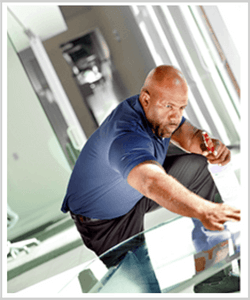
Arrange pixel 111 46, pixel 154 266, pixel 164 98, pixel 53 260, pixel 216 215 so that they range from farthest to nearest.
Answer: pixel 111 46 → pixel 53 260 → pixel 164 98 → pixel 154 266 → pixel 216 215

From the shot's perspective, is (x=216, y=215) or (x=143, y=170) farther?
(x=143, y=170)

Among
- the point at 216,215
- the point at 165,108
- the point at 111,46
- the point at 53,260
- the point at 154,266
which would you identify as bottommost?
the point at 53,260

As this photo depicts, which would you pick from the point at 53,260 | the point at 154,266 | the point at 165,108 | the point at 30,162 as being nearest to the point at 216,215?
the point at 154,266

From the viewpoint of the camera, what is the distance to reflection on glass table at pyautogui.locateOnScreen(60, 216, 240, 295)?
0.77 meters

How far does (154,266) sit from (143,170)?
0.33 m

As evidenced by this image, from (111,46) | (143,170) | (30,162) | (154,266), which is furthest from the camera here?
(111,46)

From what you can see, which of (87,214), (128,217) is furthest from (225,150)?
(87,214)

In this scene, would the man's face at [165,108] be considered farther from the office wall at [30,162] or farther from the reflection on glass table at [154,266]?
the office wall at [30,162]

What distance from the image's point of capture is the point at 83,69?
428cm

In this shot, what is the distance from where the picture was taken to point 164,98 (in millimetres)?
1021

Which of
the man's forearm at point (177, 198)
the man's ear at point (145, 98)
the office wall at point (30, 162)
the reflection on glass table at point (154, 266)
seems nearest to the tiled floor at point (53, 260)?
the office wall at point (30, 162)

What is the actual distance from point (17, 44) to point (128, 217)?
2637mm

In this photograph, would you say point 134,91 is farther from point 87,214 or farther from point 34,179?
point 87,214

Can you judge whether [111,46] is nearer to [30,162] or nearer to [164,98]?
[30,162]
